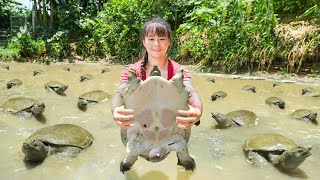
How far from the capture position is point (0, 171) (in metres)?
3.65

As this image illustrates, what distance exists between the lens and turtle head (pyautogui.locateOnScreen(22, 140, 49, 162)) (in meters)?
3.73

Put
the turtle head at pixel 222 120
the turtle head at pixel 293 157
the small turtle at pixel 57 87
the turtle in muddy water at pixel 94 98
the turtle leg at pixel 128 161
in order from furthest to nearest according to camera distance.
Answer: the small turtle at pixel 57 87, the turtle in muddy water at pixel 94 98, the turtle head at pixel 222 120, the turtle head at pixel 293 157, the turtle leg at pixel 128 161

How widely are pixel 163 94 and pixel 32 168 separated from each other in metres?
2.13

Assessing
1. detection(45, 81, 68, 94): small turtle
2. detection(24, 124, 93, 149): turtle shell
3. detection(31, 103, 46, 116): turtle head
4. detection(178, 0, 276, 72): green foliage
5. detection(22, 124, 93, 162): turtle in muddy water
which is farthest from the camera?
detection(178, 0, 276, 72): green foliage

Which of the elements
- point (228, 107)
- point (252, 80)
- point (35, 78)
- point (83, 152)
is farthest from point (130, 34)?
point (83, 152)

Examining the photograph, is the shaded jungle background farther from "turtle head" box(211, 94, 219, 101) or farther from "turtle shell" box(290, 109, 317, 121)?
"turtle head" box(211, 94, 219, 101)

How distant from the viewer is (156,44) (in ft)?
9.12

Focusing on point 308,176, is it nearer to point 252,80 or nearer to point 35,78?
point 252,80

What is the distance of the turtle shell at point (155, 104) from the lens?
7.97 feet

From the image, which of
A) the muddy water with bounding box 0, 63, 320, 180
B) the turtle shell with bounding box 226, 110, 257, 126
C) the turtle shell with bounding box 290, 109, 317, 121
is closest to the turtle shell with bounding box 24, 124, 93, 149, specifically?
the muddy water with bounding box 0, 63, 320, 180

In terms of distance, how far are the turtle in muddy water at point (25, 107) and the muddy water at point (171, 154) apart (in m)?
0.12

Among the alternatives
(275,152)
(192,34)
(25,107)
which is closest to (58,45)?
(192,34)

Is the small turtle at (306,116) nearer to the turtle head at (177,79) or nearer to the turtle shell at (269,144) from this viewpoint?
the turtle shell at (269,144)

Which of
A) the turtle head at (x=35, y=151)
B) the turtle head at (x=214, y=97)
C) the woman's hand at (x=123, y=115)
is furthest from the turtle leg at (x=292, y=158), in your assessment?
the turtle head at (x=214, y=97)
